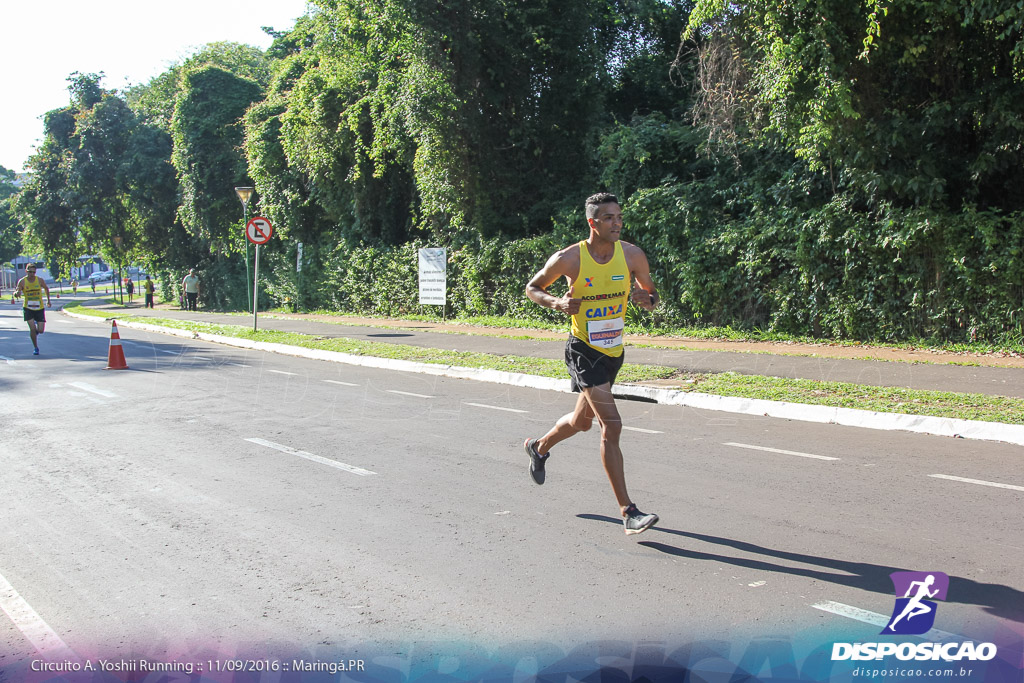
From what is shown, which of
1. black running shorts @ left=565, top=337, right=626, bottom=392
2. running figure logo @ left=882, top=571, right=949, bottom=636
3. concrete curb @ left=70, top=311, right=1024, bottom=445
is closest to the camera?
running figure logo @ left=882, top=571, right=949, bottom=636

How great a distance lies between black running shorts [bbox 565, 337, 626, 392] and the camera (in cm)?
508

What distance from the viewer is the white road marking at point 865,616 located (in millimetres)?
3523

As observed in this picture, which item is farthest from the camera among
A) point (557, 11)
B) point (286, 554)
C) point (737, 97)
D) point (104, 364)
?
point (557, 11)

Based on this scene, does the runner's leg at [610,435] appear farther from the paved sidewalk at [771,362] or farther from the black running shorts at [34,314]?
the black running shorts at [34,314]

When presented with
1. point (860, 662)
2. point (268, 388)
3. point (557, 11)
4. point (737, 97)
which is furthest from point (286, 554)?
point (557, 11)

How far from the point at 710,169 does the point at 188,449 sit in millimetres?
13688

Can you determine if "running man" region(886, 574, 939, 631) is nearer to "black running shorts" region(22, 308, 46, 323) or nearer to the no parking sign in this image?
"black running shorts" region(22, 308, 46, 323)

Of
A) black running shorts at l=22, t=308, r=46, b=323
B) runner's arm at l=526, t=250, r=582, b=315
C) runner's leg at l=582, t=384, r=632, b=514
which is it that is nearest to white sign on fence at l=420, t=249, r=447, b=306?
black running shorts at l=22, t=308, r=46, b=323

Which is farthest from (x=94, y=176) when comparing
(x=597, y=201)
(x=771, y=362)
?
(x=597, y=201)

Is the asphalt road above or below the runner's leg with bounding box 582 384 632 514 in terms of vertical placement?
below

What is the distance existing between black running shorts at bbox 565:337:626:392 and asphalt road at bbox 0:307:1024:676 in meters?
0.93

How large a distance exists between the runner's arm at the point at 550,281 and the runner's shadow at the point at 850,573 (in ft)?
4.82

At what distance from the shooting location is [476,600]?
13.1 feet

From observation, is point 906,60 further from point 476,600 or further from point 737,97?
point 476,600
